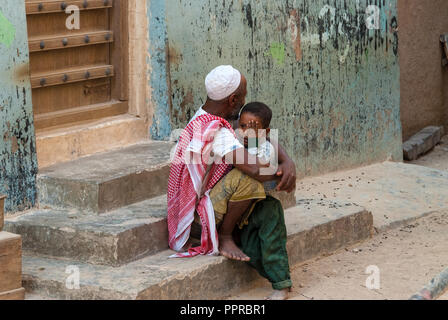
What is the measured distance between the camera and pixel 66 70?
210 inches

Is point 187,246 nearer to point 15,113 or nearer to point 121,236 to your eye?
A: point 121,236

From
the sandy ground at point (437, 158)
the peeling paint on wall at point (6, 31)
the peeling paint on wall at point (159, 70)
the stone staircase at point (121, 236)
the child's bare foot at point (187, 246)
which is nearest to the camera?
the stone staircase at point (121, 236)

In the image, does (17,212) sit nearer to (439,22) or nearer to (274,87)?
(274,87)

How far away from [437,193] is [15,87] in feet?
11.9

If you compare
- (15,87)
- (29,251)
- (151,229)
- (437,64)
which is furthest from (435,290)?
(437,64)

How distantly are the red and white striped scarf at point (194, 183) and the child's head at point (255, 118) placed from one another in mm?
110

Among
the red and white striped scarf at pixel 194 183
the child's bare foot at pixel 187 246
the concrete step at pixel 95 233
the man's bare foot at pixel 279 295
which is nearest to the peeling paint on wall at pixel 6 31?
the concrete step at pixel 95 233

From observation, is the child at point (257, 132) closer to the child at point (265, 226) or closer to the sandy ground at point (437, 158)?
the child at point (265, 226)

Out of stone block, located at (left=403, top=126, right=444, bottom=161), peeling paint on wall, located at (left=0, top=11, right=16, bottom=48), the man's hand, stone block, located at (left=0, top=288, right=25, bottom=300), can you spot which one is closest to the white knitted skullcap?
the man's hand

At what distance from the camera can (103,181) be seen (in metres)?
4.70

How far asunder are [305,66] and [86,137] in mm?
2121

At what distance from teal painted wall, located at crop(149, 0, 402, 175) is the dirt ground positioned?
1312 mm

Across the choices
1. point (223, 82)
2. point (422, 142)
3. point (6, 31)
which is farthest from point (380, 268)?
point (422, 142)

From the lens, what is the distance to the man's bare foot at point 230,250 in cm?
434
